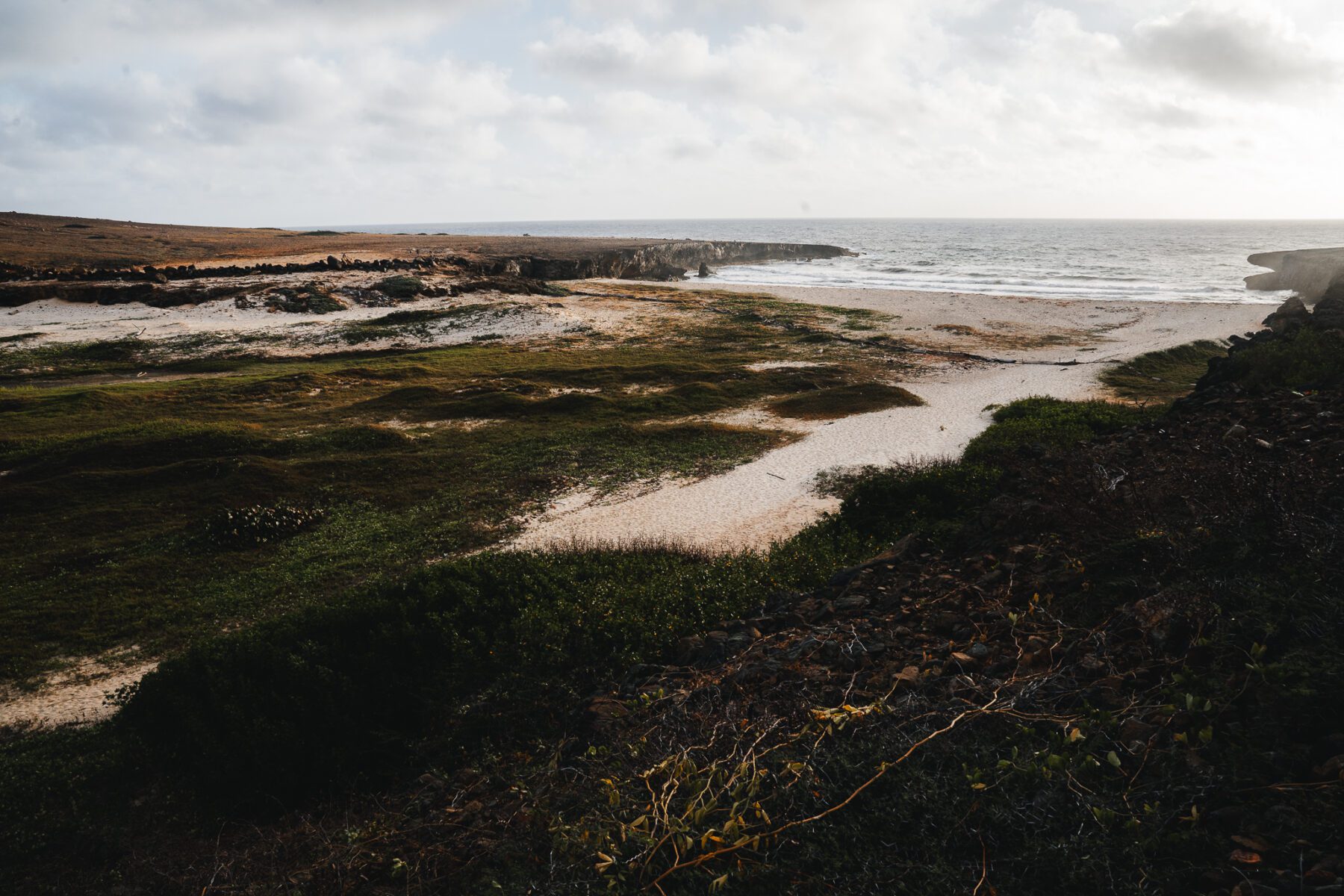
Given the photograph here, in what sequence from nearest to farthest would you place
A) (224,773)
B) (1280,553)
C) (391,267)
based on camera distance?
(1280,553)
(224,773)
(391,267)

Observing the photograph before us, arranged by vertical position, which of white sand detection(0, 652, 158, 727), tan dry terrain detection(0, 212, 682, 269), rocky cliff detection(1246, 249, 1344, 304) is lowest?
white sand detection(0, 652, 158, 727)

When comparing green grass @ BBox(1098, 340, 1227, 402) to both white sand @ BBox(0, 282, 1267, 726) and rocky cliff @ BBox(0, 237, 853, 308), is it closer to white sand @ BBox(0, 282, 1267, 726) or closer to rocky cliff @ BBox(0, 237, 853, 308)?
white sand @ BBox(0, 282, 1267, 726)

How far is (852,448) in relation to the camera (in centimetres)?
2119

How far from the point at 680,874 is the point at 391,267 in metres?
67.2

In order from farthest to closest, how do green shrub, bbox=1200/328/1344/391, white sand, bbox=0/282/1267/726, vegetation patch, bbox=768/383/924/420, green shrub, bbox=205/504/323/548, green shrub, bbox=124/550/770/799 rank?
vegetation patch, bbox=768/383/924/420 → green shrub, bbox=1200/328/1344/391 → green shrub, bbox=205/504/323/548 → white sand, bbox=0/282/1267/726 → green shrub, bbox=124/550/770/799

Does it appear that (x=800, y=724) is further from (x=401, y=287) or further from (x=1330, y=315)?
(x=401, y=287)

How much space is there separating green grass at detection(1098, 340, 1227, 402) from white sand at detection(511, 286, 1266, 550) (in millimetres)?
985

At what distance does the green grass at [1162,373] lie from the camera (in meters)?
26.9

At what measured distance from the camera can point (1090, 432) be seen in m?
17.5

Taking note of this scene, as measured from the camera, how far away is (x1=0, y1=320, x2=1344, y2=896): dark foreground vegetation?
393cm

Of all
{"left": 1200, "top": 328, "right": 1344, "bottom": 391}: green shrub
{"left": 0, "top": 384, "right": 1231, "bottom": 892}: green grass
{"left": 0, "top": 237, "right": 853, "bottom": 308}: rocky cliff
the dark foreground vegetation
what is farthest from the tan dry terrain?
{"left": 1200, "top": 328, "right": 1344, "bottom": 391}: green shrub

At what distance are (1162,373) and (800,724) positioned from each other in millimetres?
34012

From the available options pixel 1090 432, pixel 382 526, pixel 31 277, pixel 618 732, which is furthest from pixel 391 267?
pixel 618 732

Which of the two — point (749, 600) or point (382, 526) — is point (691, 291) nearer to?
point (382, 526)
